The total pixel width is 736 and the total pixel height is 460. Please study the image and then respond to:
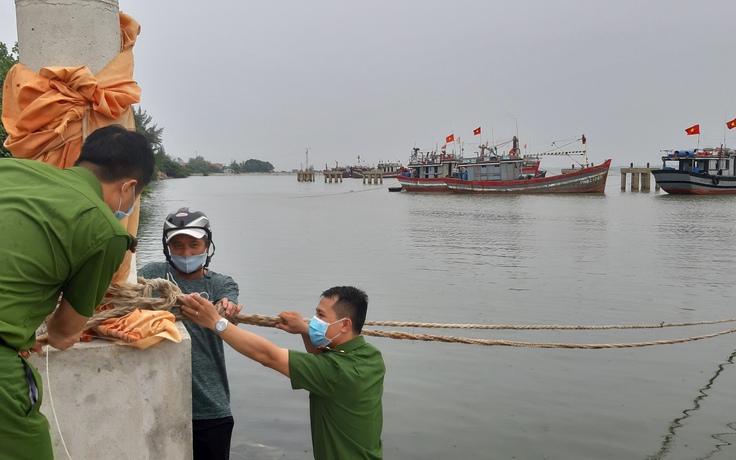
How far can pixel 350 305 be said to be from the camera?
288 cm

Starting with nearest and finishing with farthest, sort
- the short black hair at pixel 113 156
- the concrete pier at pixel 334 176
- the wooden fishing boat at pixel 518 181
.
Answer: the short black hair at pixel 113 156, the wooden fishing boat at pixel 518 181, the concrete pier at pixel 334 176

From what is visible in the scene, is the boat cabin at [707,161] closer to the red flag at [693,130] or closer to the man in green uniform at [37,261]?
the red flag at [693,130]

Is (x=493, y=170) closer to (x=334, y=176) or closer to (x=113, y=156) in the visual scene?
(x=113, y=156)

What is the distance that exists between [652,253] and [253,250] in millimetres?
11616

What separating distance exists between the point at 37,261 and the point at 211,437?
174 centimetres

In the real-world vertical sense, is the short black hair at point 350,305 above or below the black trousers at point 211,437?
above

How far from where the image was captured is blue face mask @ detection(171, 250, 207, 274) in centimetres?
340

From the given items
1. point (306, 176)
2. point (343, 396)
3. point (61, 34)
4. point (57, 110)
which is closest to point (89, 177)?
point (57, 110)

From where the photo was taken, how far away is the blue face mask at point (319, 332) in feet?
9.37

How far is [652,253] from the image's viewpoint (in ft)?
63.1

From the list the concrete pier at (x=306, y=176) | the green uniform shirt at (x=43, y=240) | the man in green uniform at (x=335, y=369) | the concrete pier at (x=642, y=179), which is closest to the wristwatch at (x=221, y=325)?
the man in green uniform at (x=335, y=369)

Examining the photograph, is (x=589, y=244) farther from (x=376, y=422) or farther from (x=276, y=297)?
(x=376, y=422)

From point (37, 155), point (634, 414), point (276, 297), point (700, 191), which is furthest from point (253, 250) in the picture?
point (700, 191)

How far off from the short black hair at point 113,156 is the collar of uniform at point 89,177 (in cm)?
7
